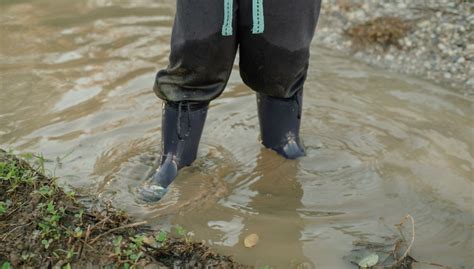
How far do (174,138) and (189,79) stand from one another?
0.29 metres

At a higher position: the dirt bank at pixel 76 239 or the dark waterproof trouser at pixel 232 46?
the dark waterproof trouser at pixel 232 46

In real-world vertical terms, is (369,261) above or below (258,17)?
below

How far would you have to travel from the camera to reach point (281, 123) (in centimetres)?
291

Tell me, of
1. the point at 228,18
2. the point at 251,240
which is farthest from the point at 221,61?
the point at 251,240

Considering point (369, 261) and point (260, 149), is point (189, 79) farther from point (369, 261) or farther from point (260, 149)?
point (369, 261)

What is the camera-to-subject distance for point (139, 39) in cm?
436

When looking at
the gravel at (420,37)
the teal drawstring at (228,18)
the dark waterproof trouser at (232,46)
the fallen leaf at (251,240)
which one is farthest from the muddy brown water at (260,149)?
the teal drawstring at (228,18)

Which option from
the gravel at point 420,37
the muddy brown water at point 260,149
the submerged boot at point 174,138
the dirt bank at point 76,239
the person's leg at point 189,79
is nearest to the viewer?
the dirt bank at point 76,239

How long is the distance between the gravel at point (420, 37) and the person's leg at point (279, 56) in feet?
4.77

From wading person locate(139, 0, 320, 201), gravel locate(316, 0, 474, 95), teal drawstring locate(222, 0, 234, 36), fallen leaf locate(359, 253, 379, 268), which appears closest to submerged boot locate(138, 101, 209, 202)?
wading person locate(139, 0, 320, 201)

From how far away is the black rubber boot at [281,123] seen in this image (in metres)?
2.86

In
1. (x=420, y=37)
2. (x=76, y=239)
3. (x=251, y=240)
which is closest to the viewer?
(x=76, y=239)

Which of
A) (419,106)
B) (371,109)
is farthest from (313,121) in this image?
(419,106)

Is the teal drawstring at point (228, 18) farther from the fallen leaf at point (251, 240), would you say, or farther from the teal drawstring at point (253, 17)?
the fallen leaf at point (251, 240)
